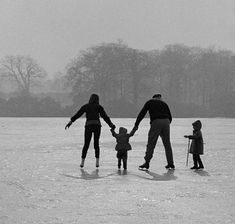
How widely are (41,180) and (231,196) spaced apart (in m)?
3.65

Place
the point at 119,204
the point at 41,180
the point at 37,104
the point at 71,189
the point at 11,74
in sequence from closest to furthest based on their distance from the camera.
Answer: the point at 119,204, the point at 71,189, the point at 41,180, the point at 37,104, the point at 11,74

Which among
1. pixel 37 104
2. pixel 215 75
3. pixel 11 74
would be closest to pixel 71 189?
pixel 37 104

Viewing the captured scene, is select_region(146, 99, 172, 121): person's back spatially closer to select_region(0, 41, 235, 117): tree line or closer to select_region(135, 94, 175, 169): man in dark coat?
select_region(135, 94, 175, 169): man in dark coat

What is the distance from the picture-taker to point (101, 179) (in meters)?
9.61

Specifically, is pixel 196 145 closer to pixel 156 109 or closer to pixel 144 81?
pixel 156 109

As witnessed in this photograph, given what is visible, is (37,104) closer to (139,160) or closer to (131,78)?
(131,78)

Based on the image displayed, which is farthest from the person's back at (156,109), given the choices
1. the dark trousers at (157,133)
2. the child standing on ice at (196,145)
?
the child standing on ice at (196,145)

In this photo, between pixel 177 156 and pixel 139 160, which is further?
pixel 177 156

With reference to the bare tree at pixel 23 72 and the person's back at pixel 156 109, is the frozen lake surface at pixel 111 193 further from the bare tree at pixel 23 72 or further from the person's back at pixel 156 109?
the bare tree at pixel 23 72

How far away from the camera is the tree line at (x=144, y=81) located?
90.3 metres

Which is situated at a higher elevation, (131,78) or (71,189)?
(131,78)

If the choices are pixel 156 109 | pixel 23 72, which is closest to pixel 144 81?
pixel 23 72

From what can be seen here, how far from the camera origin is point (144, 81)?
335 feet

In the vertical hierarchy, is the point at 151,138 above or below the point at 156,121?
below
